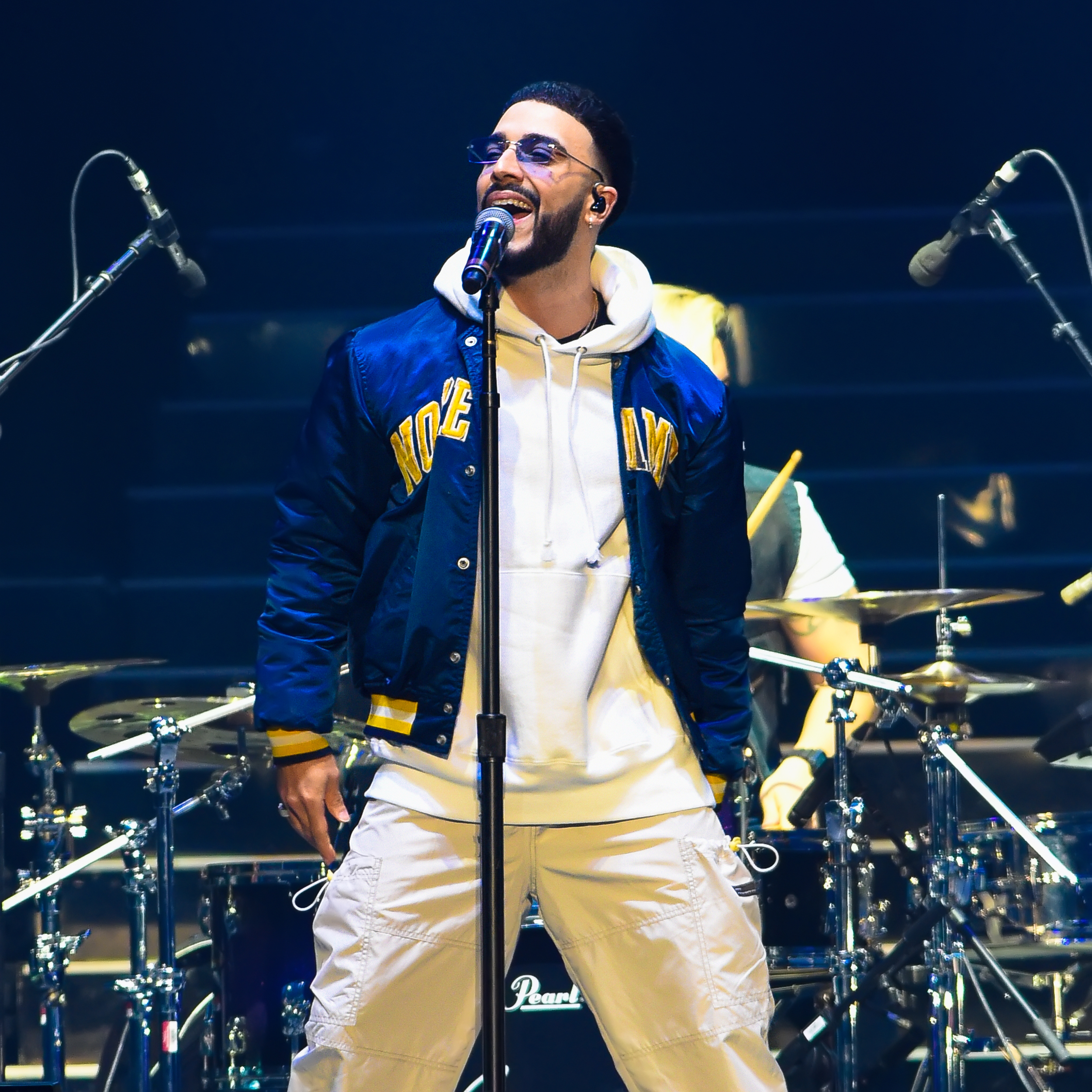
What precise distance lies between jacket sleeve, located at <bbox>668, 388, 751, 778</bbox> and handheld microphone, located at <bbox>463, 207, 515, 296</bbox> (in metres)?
0.47

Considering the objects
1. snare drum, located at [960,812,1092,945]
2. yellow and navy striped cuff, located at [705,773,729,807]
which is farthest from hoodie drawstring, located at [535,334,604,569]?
snare drum, located at [960,812,1092,945]

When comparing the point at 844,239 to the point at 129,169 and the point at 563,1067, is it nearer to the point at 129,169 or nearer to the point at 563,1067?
the point at 129,169

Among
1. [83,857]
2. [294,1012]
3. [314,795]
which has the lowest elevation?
[294,1012]

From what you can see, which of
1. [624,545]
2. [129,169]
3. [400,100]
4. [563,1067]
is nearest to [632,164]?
[624,545]

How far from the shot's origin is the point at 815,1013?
378cm

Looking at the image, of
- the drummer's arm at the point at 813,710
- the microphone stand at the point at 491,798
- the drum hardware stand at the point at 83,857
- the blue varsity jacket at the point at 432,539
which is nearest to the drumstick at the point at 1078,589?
the drummer's arm at the point at 813,710

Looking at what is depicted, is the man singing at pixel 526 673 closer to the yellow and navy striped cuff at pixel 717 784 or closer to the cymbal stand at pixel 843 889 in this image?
the yellow and navy striped cuff at pixel 717 784

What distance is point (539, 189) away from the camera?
215cm

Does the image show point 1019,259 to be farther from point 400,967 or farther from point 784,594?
point 400,967

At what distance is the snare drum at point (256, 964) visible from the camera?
11.8 ft

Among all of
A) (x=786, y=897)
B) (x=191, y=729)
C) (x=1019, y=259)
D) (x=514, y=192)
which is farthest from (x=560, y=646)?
(x=1019, y=259)

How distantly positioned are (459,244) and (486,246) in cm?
305

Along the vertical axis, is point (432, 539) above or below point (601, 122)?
below

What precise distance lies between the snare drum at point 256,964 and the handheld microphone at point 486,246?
2126mm
